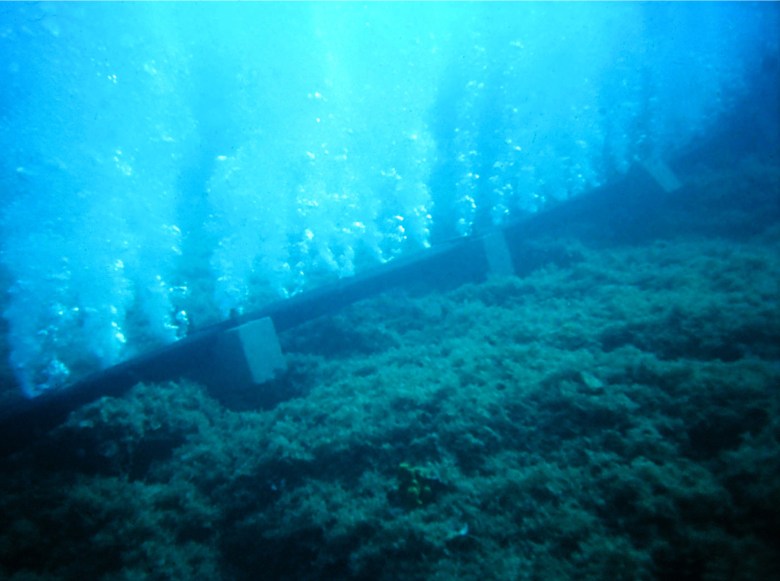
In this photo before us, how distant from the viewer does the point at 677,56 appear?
74.8 ft

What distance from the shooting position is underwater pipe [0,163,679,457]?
685cm

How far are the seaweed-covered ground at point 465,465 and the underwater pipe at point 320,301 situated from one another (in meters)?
0.70

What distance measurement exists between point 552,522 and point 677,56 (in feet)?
92.8

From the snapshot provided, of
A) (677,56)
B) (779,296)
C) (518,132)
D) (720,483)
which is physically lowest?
(720,483)

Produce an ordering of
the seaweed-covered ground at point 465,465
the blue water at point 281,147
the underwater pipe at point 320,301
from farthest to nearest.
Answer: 1. the blue water at point 281,147
2. the underwater pipe at point 320,301
3. the seaweed-covered ground at point 465,465

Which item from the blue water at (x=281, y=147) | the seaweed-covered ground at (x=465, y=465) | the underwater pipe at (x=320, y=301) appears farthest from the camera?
the blue water at (x=281, y=147)

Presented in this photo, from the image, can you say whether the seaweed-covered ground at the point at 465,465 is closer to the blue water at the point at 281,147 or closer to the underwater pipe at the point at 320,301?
the underwater pipe at the point at 320,301

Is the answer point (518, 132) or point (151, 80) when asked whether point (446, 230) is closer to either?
point (518, 132)

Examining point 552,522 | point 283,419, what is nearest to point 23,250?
point 283,419

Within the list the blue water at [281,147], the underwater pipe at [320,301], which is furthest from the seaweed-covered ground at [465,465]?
the blue water at [281,147]

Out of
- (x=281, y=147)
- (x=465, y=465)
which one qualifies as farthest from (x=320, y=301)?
(x=281, y=147)

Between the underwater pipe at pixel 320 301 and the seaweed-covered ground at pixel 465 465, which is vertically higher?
the underwater pipe at pixel 320 301

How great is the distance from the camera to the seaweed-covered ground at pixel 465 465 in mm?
3264

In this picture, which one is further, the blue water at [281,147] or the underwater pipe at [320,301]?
the blue water at [281,147]
